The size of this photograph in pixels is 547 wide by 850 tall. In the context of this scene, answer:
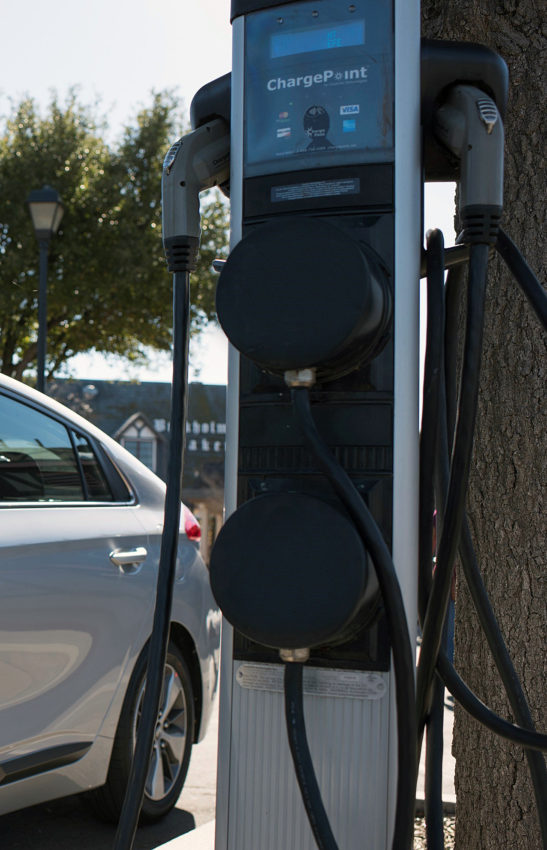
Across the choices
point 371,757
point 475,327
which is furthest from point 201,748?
point 475,327

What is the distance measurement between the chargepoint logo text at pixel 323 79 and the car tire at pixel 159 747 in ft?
7.32

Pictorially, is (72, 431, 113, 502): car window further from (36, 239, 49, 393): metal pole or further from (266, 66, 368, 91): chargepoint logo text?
(36, 239, 49, 393): metal pole

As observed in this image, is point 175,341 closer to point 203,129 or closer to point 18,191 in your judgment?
point 203,129

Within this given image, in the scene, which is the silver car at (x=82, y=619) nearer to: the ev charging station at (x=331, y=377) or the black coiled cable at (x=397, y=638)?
the ev charging station at (x=331, y=377)

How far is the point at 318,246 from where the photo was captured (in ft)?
4.88

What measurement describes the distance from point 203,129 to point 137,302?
60.3ft

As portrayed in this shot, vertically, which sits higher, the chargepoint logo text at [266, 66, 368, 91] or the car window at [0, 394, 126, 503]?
the chargepoint logo text at [266, 66, 368, 91]

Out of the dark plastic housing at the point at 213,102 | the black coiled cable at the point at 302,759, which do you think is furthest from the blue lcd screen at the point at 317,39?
the black coiled cable at the point at 302,759

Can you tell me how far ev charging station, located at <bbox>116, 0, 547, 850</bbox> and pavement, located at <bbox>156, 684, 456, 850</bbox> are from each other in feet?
5.23

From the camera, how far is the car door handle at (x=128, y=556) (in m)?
3.41

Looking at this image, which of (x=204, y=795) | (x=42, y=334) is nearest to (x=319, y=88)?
→ (x=204, y=795)

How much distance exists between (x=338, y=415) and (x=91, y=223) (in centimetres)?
1891

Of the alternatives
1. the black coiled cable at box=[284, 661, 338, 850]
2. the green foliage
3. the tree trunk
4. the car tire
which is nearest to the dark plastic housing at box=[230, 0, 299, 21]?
the tree trunk

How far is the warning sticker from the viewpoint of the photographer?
1599 millimetres
